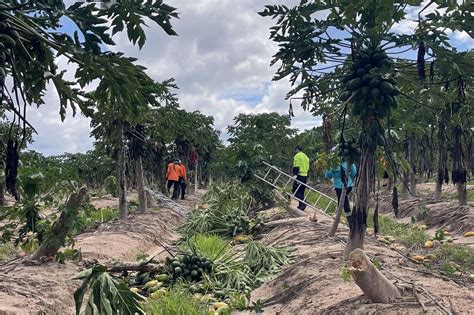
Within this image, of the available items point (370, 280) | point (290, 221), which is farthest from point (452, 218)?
point (370, 280)

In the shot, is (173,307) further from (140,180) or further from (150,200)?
(150,200)

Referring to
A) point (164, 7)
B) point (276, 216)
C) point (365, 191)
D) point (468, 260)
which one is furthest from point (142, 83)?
point (276, 216)

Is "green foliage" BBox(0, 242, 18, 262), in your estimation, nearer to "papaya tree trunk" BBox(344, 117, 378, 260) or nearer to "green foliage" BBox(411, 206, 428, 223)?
"papaya tree trunk" BBox(344, 117, 378, 260)

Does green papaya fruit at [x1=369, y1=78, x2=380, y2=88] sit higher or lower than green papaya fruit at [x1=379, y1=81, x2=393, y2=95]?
higher

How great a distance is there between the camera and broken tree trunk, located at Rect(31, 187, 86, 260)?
21.9 feet

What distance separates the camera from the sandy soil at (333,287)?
448cm

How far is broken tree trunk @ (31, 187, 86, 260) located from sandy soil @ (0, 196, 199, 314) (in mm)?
195

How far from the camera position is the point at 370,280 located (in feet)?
14.6

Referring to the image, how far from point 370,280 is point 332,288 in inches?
40.9

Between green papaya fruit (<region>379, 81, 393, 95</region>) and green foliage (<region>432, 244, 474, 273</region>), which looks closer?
green papaya fruit (<region>379, 81, 393, 95</region>)

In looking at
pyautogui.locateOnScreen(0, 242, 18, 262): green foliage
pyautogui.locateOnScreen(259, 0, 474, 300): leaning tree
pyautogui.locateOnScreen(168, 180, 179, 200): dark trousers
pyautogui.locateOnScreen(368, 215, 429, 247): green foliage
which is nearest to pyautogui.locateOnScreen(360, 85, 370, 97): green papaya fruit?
pyautogui.locateOnScreen(259, 0, 474, 300): leaning tree

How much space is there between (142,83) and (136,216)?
32.7ft

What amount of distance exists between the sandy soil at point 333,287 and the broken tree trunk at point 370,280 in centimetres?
11

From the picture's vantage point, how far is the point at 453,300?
4.55 m
